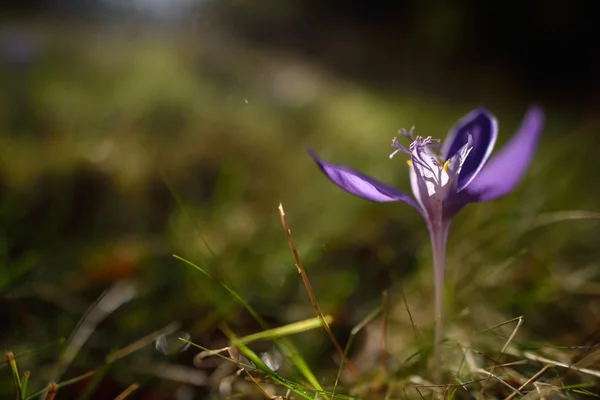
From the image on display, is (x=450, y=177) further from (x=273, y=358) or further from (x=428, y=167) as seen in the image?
(x=273, y=358)

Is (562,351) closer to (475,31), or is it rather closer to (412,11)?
(475,31)

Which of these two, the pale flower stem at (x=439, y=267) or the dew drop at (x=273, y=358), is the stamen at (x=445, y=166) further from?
the dew drop at (x=273, y=358)

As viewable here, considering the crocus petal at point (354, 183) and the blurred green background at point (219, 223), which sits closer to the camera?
the crocus petal at point (354, 183)

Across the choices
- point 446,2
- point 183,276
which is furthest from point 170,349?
point 446,2

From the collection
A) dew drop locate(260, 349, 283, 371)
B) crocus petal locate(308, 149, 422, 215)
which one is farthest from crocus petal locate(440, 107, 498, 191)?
dew drop locate(260, 349, 283, 371)

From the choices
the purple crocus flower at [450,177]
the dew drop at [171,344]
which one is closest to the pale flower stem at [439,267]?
the purple crocus flower at [450,177]

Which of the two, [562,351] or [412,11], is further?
[412,11]

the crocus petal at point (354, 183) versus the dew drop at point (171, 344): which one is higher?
the crocus petal at point (354, 183)

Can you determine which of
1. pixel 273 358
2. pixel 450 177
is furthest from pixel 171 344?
pixel 450 177
